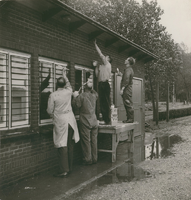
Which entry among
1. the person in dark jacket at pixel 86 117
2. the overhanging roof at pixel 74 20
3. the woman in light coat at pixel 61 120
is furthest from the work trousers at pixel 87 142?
the overhanging roof at pixel 74 20

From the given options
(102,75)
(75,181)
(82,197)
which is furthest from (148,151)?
(82,197)

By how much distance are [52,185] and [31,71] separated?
2.53m

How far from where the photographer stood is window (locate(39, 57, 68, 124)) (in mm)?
6723

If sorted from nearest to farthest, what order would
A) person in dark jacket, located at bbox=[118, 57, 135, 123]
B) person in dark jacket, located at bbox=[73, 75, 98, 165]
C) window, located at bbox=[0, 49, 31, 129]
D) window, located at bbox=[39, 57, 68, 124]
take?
window, located at bbox=[0, 49, 31, 129], window, located at bbox=[39, 57, 68, 124], person in dark jacket, located at bbox=[73, 75, 98, 165], person in dark jacket, located at bbox=[118, 57, 135, 123]

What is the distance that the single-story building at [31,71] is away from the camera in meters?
5.57

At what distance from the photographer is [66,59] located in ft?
24.6

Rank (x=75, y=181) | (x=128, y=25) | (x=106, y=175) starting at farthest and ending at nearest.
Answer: (x=128, y=25)
(x=106, y=175)
(x=75, y=181)

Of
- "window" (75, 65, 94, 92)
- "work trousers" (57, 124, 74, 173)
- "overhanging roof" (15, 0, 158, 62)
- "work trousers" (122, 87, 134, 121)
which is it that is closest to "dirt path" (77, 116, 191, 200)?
"work trousers" (57, 124, 74, 173)

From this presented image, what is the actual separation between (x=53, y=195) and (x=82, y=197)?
1.75ft

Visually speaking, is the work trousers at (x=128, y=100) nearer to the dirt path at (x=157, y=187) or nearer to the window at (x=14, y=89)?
the dirt path at (x=157, y=187)

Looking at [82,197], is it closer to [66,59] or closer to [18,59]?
[18,59]

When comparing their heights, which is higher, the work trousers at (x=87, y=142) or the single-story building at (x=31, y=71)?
the single-story building at (x=31, y=71)

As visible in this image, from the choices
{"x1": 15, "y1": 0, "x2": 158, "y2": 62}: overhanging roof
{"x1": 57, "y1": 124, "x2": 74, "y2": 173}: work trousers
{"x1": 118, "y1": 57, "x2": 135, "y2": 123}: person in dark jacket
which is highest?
{"x1": 15, "y1": 0, "x2": 158, "y2": 62}: overhanging roof

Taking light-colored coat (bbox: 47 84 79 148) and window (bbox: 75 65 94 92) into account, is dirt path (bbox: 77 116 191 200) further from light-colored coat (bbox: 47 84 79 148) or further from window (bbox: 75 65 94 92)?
window (bbox: 75 65 94 92)
